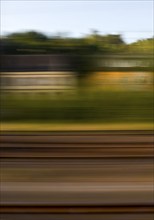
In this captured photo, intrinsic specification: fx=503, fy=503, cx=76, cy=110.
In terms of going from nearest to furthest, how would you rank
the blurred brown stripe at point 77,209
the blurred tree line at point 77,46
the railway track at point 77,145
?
the blurred brown stripe at point 77,209
the railway track at point 77,145
the blurred tree line at point 77,46

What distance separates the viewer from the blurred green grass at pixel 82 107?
82.5ft

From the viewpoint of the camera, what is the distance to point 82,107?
26406mm

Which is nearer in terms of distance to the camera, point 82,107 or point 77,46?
point 82,107

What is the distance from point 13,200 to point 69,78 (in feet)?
86.7

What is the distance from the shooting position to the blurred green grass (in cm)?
2516

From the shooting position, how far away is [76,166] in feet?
32.3

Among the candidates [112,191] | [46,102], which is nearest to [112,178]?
[112,191]

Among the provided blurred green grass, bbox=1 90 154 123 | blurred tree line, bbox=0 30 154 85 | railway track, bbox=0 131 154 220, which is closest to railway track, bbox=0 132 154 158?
railway track, bbox=0 131 154 220

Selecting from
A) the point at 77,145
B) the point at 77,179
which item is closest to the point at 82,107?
the point at 77,145

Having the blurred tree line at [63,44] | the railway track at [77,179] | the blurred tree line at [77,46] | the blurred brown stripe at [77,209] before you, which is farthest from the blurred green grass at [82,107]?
the blurred brown stripe at [77,209]

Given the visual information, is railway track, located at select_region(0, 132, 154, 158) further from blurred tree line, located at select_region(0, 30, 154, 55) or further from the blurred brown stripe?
blurred tree line, located at select_region(0, 30, 154, 55)

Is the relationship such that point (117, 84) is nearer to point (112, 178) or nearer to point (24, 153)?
point (24, 153)

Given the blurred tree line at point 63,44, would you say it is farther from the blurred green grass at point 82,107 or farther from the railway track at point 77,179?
the railway track at point 77,179

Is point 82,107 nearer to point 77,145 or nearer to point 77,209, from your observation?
point 77,145
